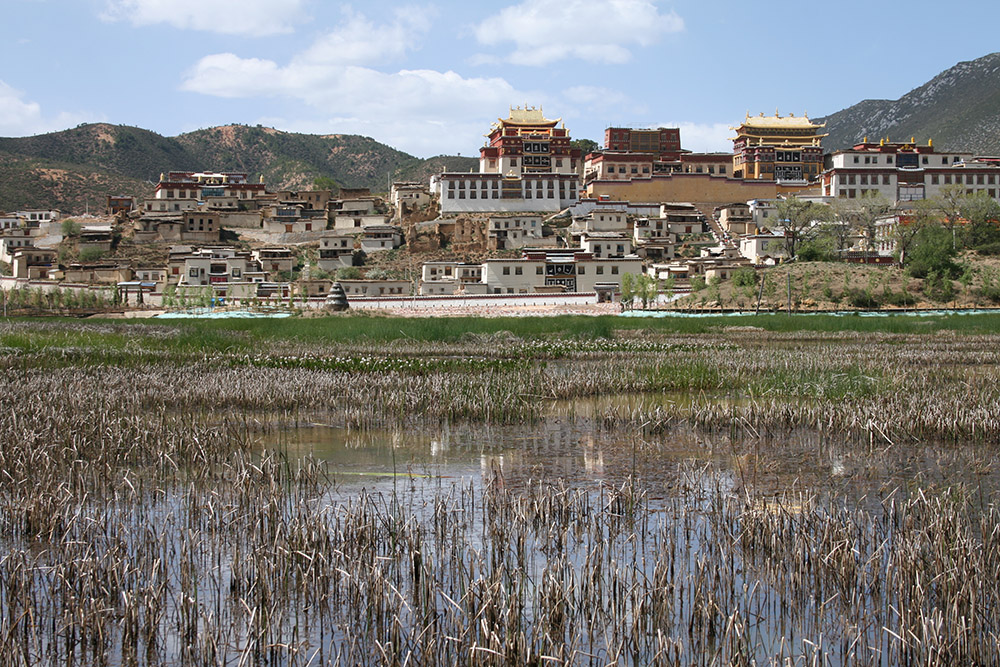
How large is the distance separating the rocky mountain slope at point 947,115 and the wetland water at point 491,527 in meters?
132

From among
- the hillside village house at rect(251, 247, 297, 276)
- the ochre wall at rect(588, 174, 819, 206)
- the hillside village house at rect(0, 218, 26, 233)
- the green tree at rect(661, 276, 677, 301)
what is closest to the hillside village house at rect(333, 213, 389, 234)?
the hillside village house at rect(251, 247, 297, 276)

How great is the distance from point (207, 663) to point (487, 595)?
1.53 meters

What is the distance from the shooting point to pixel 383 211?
8762 cm

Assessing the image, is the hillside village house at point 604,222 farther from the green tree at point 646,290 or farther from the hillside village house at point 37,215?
the hillside village house at point 37,215

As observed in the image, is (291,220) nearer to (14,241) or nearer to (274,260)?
(274,260)

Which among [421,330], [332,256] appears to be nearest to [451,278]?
[332,256]

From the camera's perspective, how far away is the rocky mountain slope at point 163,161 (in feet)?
383

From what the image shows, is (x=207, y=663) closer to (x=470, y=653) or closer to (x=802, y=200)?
(x=470, y=653)

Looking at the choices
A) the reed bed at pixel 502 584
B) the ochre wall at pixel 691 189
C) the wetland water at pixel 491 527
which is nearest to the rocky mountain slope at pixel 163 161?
the ochre wall at pixel 691 189

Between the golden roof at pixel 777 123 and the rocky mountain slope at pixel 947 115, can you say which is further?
the rocky mountain slope at pixel 947 115

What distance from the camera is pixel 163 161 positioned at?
521 ft

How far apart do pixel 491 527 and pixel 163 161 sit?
165557mm

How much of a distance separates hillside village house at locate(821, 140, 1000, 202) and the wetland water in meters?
74.6

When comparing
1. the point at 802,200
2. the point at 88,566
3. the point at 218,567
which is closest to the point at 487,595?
the point at 218,567
